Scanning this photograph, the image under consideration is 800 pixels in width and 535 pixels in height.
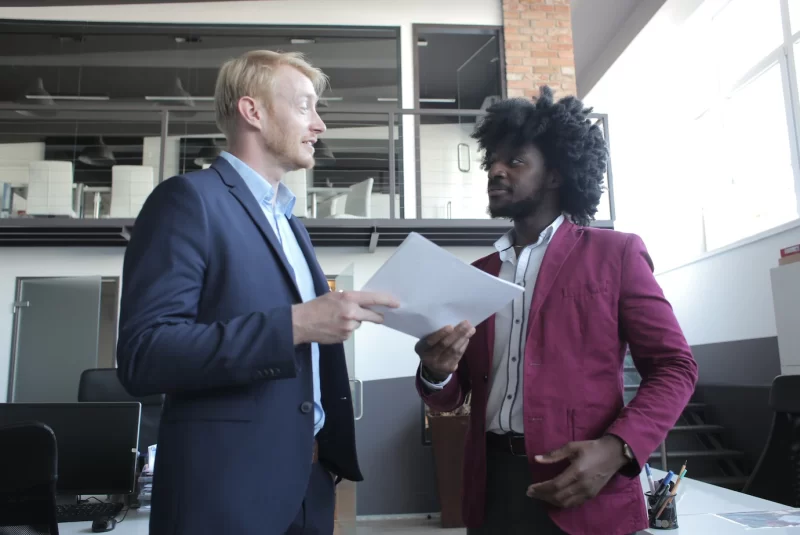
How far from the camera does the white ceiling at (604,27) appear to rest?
873 centimetres

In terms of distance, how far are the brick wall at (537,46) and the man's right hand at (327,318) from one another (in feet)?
20.9

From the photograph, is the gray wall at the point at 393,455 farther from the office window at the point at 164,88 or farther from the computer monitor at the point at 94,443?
the computer monitor at the point at 94,443

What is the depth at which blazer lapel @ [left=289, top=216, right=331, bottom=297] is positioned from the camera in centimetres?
148

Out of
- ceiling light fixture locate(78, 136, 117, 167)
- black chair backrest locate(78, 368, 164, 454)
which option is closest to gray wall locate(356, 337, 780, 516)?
black chair backrest locate(78, 368, 164, 454)

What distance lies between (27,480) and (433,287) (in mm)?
1668

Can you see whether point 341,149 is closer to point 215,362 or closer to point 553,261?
point 553,261

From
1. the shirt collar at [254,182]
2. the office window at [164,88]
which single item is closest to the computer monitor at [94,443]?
the shirt collar at [254,182]

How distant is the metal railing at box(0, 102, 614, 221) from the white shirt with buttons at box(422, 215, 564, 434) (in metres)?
4.52

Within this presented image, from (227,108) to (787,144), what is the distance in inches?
264

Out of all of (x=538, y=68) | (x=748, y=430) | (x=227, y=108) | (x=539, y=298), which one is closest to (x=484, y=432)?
(x=539, y=298)

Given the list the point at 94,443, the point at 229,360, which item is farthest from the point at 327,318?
the point at 94,443

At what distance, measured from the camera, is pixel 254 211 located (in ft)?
4.26

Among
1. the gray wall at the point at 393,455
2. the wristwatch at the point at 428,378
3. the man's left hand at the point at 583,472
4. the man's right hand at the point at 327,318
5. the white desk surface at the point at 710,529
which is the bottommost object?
the gray wall at the point at 393,455

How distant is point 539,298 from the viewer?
4.84 feet
